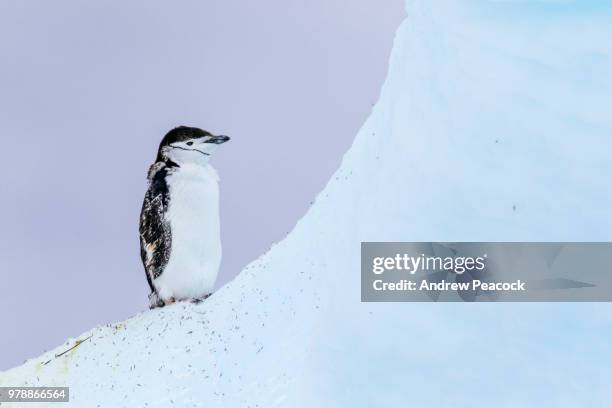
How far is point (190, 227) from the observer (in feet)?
18.6

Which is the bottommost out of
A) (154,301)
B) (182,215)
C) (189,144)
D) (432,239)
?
(154,301)

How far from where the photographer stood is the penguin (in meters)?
5.67

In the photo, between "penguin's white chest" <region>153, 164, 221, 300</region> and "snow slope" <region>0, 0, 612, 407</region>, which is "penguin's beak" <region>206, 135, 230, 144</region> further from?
"snow slope" <region>0, 0, 612, 407</region>

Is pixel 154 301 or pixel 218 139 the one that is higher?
pixel 218 139

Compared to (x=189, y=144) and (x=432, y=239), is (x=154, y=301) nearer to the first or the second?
(x=189, y=144)

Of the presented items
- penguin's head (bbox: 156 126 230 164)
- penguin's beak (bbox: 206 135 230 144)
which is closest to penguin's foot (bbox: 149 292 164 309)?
penguin's head (bbox: 156 126 230 164)

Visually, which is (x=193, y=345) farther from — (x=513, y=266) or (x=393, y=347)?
(x=513, y=266)

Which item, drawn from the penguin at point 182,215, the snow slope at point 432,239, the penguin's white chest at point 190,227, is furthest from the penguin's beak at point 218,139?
the snow slope at point 432,239

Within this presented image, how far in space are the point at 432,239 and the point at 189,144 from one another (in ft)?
5.72

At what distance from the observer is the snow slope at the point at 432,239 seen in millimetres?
4895

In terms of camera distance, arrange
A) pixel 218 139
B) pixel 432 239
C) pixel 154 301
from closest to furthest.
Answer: pixel 432 239
pixel 218 139
pixel 154 301

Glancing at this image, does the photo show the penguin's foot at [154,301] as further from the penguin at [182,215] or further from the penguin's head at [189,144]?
the penguin's head at [189,144]

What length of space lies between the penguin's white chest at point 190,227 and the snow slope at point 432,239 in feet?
0.75

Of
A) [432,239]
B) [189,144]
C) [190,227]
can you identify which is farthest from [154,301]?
[432,239]
